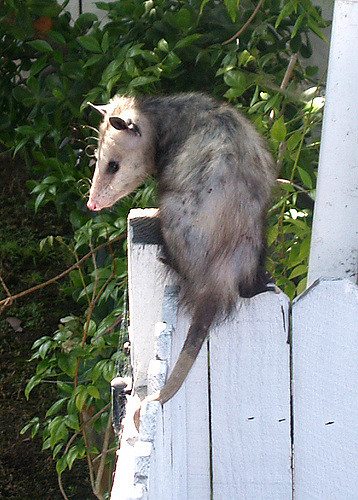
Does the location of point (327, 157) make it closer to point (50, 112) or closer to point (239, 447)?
point (239, 447)

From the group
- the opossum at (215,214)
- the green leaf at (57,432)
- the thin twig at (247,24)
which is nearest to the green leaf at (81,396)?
the green leaf at (57,432)

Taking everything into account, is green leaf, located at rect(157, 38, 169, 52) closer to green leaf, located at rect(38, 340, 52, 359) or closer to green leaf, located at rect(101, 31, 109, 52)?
green leaf, located at rect(101, 31, 109, 52)

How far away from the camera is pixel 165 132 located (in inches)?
79.4

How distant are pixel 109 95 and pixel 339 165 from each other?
0.90 m

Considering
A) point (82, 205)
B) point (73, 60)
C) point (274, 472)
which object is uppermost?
point (73, 60)

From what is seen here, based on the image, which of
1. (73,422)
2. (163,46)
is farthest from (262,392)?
(163,46)

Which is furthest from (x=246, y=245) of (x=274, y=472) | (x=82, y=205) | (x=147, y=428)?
(x=82, y=205)

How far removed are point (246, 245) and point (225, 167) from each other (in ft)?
0.49

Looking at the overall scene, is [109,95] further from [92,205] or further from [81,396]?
[81,396]

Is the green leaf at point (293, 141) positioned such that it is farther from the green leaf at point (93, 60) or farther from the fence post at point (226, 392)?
the green leaf at point (93, 60)

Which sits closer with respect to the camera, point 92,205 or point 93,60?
point 92,205

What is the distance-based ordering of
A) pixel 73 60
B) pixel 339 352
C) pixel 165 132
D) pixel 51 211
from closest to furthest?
1. pixel 339 352
2. pixel 165 132
3. pixel 73 60
4. pixel 51 211

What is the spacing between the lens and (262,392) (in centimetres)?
155

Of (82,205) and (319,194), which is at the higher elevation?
(319,194)
